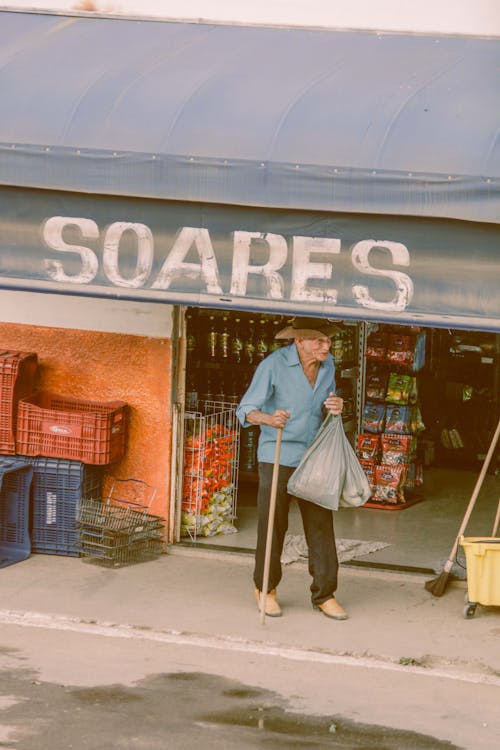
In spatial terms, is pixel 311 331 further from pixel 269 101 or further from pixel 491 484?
pixel 491 484

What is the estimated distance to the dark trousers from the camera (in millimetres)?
9516

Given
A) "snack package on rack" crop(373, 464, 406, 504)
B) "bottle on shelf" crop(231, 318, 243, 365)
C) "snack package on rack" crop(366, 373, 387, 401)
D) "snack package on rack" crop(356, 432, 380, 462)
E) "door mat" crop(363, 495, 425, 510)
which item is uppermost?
"bottle on shelf" crop(231, 318, 243, 365)

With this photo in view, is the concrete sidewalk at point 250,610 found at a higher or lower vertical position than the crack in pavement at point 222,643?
higher

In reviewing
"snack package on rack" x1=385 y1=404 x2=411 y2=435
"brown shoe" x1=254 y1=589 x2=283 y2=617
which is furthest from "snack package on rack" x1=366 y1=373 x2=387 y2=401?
"brown shoe" x1=254 y1=589 x2=283 y2=617

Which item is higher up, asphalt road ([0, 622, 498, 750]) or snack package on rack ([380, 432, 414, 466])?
snack package on rack ([380, 432, 414, 466])

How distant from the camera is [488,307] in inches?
361

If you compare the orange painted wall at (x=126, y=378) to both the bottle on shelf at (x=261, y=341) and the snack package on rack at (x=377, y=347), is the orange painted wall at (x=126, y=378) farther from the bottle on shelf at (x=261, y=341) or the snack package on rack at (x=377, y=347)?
the snack package on rack at (x=377, y=347)

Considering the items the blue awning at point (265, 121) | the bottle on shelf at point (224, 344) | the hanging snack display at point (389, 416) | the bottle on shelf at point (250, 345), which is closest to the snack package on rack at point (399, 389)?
the hanging snack display at point (389, 416)

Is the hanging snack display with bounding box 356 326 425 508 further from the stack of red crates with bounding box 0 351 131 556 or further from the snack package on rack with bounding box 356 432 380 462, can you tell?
the stack of red crates with bounding box 0 351 131 556

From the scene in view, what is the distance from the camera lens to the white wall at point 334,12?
36.2ft

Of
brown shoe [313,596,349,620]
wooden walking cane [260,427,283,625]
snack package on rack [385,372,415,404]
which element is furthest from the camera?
snack package on rack [385,372,415,404]

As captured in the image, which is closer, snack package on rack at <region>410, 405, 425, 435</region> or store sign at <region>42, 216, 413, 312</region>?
store sign at <region>42, 216, 413, 312</region>

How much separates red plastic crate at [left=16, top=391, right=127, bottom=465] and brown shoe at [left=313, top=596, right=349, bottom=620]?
2.30 metres

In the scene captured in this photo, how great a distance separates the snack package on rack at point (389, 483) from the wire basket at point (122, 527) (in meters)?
2.68
